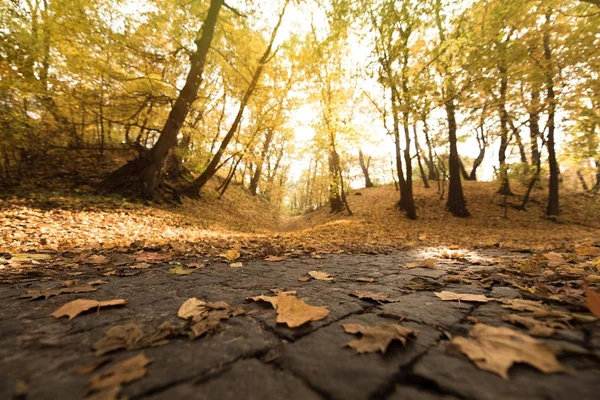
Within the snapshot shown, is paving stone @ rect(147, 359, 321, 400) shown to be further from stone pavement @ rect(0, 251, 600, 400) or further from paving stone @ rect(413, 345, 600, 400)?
paving stone @ rect(413, 345, 600, 400)

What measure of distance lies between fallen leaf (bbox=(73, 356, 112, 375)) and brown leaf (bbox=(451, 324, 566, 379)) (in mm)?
1279

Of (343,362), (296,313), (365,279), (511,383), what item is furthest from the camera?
(365,279)

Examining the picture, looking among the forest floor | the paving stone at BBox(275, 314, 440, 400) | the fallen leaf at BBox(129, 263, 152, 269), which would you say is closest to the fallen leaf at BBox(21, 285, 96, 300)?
the forest floor

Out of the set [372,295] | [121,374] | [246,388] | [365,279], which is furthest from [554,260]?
[121,374]

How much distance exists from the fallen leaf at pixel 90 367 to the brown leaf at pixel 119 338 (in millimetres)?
64

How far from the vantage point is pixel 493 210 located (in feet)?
33.8

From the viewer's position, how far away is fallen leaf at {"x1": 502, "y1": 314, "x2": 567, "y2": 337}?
1007 mm

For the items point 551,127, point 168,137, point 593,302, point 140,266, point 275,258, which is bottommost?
point 275,258

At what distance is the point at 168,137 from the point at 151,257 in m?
6.56

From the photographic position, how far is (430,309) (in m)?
1.42

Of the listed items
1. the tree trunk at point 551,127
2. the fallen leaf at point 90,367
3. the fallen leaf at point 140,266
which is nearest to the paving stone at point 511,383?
the fallen leaf at point 90,367

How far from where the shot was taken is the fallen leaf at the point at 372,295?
1612 mm

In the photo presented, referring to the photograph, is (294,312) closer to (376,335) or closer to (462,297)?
(376,335)

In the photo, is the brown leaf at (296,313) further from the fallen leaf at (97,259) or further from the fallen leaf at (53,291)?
the fallen leaf at (97,259)
